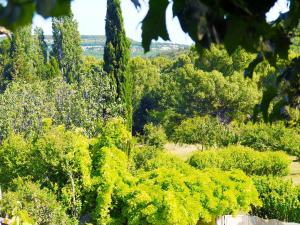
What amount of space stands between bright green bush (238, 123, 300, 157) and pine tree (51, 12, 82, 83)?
21.1 m

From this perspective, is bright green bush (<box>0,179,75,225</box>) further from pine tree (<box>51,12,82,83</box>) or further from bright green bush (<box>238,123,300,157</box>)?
pine tree (<box>51,12,82,83</box>)

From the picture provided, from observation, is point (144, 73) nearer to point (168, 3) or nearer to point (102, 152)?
point (102, 152)

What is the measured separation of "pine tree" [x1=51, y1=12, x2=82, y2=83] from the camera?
45500mm

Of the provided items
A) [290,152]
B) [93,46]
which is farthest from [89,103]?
[93,46]

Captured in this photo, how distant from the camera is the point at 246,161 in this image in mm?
20641

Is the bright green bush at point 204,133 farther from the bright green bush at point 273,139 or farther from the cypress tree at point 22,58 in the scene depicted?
the cypress tree at point 22,58

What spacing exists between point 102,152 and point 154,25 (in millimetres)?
11735

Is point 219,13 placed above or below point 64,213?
above

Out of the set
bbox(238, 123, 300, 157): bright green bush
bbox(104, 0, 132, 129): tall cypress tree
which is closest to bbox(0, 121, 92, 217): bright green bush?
bbox(238, 123, 300, 157): bright green bush

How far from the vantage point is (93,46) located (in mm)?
172125

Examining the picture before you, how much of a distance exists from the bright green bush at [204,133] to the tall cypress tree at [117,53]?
333cm

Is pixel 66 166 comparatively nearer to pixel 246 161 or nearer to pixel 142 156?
pixel 142 156

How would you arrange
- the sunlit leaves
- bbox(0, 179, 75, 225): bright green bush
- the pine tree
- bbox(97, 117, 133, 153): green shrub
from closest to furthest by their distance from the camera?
the sunlit leaves → bbox(0, 179, 75, 225): bright green bush → bbox(97, 117, 133, 153): green shrub → the pine tree

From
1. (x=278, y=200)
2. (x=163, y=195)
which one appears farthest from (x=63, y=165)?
(x=278, y=200)
